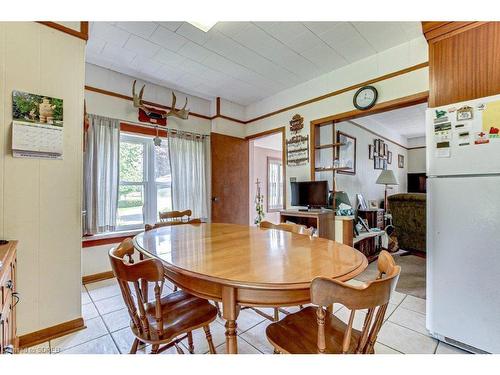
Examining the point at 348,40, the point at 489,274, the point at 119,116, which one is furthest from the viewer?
the point at 119,116

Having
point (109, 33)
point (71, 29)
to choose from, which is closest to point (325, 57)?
point (109, 33)

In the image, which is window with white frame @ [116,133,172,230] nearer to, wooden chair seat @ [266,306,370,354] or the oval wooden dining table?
the oval wooden dining table

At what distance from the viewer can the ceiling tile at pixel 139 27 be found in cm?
224

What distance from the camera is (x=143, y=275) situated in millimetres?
1094

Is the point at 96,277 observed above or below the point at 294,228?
below

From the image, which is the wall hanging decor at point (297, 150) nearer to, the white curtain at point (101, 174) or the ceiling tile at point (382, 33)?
the ceiling tile at point (382, 33)

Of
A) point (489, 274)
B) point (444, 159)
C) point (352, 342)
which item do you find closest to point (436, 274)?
point (489, 274)

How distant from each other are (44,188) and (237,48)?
7.44 feet

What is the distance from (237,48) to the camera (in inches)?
104

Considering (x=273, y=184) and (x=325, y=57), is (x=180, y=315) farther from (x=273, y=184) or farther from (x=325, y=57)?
(x=273, y=184)

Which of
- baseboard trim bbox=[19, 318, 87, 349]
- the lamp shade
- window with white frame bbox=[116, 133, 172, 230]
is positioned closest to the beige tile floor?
baseboard trim bbox=[19, 318, 87, 349]

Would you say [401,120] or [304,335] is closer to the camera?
[304,335]
